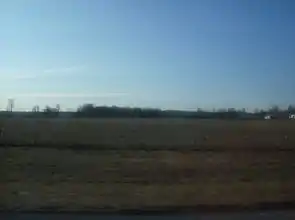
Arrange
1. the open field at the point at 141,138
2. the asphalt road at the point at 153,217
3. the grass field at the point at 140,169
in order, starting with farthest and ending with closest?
the open field at the point at 141,138 < the grass field at the point at 140,169 < the asphalt road at the point at 153,217

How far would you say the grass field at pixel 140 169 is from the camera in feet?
48.3

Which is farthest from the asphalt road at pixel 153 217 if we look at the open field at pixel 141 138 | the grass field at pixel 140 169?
the open field at pixel 141 138

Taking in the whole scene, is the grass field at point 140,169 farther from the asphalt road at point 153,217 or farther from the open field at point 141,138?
the asphalt road at point 153,217

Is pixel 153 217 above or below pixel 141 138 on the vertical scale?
below

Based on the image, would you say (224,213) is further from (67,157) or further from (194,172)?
(67,157)

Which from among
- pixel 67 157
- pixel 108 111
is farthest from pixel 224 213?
pixel 108 111

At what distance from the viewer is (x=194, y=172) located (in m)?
22.1

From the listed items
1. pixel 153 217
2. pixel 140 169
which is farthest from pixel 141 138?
pixel 153 217

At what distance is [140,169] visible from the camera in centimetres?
2261

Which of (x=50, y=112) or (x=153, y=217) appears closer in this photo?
(x=153, y=217)

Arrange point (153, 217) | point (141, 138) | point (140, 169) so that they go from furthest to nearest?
point (141, 138)
point (140, 169)
point (153, 217)

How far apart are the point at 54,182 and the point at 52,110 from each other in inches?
1564

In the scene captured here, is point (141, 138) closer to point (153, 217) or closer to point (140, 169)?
point (140, 169)

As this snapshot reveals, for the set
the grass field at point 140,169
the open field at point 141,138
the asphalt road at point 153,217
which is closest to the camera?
the asphalt road at point 153,217
